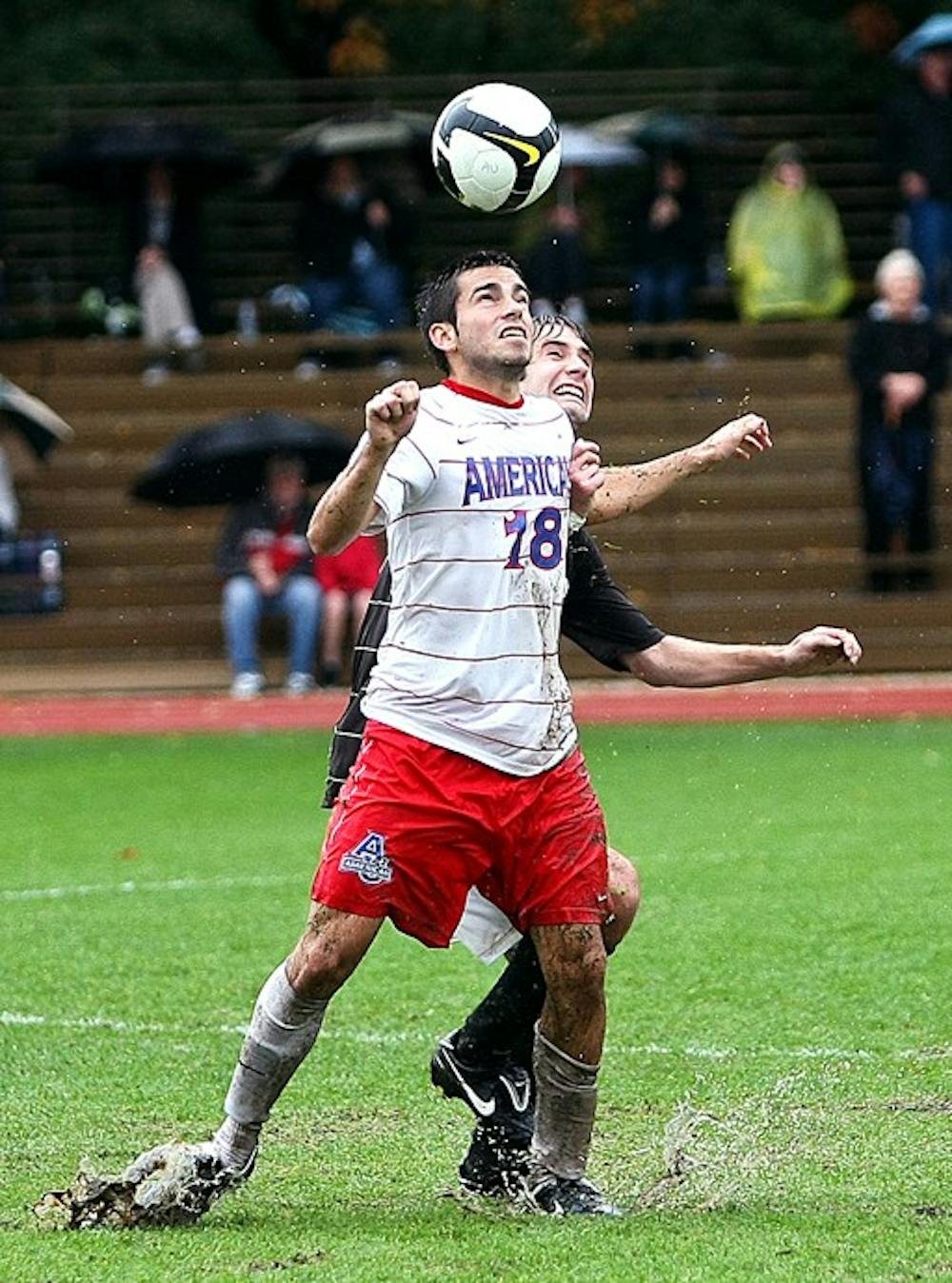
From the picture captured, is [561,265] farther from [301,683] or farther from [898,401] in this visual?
[301,683]

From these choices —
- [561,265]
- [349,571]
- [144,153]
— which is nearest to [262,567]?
[349,571]

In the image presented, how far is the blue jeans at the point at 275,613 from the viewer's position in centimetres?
1959

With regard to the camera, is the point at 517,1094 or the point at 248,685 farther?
the point at 248,685

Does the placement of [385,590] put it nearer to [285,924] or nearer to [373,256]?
[285,924]

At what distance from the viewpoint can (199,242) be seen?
23719 millimetres

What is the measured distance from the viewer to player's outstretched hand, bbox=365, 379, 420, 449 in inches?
227

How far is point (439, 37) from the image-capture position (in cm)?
2925

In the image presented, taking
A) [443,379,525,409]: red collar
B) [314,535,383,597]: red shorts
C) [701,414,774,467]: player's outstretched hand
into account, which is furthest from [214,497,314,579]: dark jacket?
[443,379,525,409]: red collar

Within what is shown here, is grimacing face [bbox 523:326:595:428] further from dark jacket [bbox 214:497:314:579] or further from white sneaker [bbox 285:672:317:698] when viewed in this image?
dark jacket [bbox 214:497:314:579]

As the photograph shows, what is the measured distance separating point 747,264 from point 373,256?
3182 mm

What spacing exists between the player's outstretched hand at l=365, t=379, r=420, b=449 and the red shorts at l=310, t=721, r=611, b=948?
0.82 m

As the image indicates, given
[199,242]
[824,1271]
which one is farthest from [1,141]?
[824,1271]

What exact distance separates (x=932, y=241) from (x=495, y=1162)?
1687cm

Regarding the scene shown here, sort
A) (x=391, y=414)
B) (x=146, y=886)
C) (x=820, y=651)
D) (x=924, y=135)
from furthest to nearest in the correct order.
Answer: (x=924, y=135) → (x=146, y=886) → (x=820, y=651) → (x=391, y=414)
